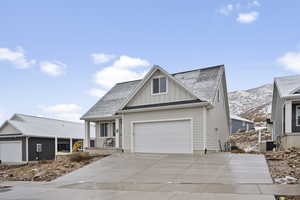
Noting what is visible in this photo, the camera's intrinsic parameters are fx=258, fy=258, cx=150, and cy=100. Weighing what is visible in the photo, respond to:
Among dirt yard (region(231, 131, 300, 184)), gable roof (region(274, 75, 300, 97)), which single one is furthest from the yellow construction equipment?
dirt yard (region(231, 131, 300, 184))

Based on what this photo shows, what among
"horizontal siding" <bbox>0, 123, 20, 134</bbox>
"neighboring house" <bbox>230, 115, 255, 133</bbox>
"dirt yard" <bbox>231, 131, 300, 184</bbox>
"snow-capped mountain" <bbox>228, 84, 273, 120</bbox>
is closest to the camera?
"dirt yard" <bbox>231, 131, 300, 184</bbox>

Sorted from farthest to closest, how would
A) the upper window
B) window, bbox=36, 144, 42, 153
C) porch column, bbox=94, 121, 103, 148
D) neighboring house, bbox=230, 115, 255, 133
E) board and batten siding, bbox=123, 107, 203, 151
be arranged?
neighboring house, bbox=230, 115, 255, 133 < window, bbox=36, 144, 42, 153 < porch column, bbox=94, 121, 103, 148 < the upper window < board and batten siding, bbox=123, 107, 203, 151

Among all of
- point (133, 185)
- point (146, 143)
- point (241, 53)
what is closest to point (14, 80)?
point (146, 143)

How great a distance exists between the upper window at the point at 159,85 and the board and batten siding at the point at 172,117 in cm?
139

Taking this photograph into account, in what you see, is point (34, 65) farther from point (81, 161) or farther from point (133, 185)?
point (133, 185)

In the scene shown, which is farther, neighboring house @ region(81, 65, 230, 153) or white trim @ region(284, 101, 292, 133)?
white trim @ region(284, 101, 292, 133)

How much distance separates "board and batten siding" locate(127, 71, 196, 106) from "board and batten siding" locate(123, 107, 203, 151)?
0.70 metres

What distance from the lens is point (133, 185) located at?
943 centimetres

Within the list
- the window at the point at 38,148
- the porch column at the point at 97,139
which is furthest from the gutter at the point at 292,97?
the window at the point at 38,148

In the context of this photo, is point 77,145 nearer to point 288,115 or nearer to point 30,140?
point 30,140

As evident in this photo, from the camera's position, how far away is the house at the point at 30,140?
89.6 feet

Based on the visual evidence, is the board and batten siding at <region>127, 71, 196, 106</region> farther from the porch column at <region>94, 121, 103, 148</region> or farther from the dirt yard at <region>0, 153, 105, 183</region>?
the porch column at <region>94, 121, 103, 148</region>

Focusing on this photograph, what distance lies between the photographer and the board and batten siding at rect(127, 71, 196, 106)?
16.1 m

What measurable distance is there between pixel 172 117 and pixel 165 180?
6614 millimetres
